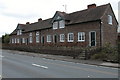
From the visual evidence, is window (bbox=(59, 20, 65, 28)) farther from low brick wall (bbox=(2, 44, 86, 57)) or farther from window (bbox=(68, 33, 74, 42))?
low brick wall (bbox=(2, 44, 86, 57))

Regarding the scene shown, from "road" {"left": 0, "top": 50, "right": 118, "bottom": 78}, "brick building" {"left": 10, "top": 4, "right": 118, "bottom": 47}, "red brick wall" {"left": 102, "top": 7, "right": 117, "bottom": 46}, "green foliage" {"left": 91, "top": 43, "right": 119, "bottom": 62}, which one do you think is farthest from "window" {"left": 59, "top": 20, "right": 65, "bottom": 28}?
"road" {"left": 0, "top": 50, "right": 118, "bottom": 78}

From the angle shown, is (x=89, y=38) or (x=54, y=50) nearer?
(x=89, y=38)

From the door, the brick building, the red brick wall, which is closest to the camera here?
the brick building

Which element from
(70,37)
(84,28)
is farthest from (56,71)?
(70,37)

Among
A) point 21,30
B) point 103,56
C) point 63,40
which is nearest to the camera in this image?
point 103,56

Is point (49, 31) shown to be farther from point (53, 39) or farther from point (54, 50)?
point (54, 50)

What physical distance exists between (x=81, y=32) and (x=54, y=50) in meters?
5.53

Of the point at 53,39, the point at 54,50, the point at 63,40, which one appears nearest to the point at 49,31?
the point at 53,39

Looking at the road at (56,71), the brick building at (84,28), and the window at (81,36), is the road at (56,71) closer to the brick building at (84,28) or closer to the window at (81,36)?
the brick building at (84,28)

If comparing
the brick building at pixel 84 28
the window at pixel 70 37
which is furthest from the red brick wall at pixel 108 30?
the window at pixel 70 37

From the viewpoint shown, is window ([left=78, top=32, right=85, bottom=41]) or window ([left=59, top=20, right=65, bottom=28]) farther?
window ([left=59, top=20, right=65, bottom=28])

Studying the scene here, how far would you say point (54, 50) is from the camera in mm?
28281

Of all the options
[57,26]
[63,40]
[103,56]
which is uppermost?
[57,26]

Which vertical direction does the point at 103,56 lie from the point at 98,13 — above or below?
below
